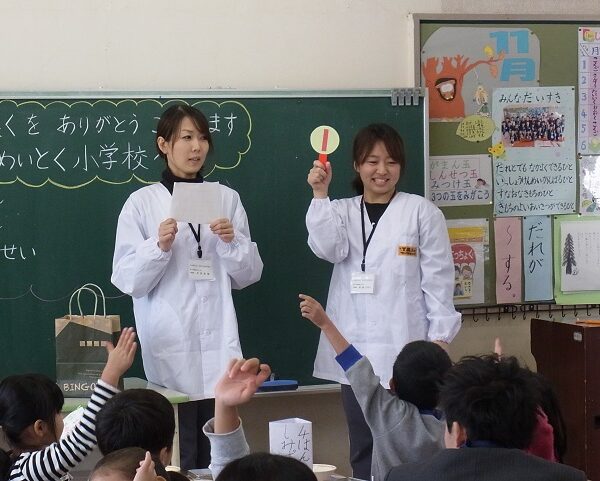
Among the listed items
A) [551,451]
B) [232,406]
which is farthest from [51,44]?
[551,451]

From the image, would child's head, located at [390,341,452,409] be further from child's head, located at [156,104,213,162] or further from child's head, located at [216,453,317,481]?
child's head, located at [156,104,213,162]

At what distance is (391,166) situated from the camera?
382 cm

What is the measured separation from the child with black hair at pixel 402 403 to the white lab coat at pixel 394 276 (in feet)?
3.48

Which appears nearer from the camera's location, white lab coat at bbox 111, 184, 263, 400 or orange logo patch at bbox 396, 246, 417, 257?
white lab coat at bbox 111, 184, 263, 400

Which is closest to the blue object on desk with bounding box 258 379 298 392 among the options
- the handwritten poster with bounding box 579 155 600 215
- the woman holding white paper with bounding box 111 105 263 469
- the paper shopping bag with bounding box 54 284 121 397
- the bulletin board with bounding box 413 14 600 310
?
the woman holding white paper with bounding box 111 105 263 469

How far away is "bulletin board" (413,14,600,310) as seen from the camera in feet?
15.1

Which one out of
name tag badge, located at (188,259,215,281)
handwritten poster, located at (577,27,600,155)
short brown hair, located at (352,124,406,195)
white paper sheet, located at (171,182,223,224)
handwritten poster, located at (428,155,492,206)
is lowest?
name tag badge, located at (188,259,215,281)

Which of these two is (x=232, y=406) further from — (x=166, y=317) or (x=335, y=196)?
(x=335, y=196)

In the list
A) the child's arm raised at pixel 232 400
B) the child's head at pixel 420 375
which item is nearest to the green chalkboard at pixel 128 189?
the child's head at pixel 420 375

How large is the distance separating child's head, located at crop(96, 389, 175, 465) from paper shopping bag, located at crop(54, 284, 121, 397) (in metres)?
1.21

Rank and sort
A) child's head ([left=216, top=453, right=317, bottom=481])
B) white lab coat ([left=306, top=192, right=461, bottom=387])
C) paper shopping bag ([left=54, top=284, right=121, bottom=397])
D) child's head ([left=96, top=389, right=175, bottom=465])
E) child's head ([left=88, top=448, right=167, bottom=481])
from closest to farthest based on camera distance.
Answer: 1. child's head ([left=216, top=453, right=317, bottom=481])
2. child's head ([left=88, top=448, right=167, bottom=481])
3. child's head ([left=96, top=389, right=175, bottom=465])
4. paper shopping bag ([left=54, top=284, right=121, bottom=397])
5. white lab coat ([left=306, top=192, right=461, bottom=387])

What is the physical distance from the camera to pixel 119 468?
1.86 meters

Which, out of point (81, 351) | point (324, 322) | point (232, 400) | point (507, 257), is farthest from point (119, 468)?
point (507, 257)

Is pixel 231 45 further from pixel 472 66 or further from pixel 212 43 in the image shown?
pixel 472 66
